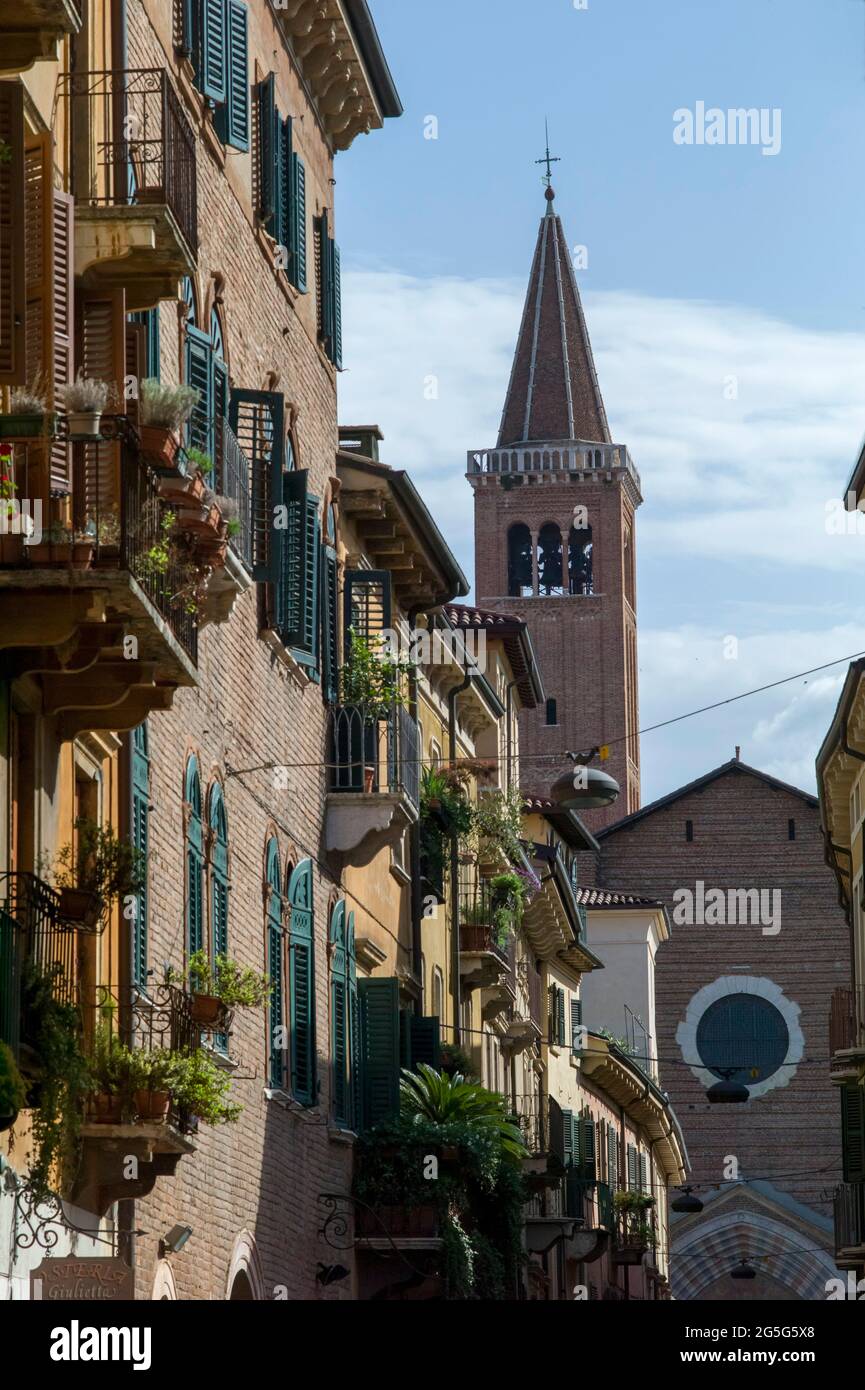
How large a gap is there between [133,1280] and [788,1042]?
51.0 meters

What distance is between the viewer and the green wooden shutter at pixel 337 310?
79.3ft

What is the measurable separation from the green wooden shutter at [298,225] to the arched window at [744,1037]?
43.9 metres

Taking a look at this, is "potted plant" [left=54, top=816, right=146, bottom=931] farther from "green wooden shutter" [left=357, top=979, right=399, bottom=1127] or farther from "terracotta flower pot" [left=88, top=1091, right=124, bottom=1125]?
"green wooden shutter" [left=357, top=979, right=399, bottom=1127]

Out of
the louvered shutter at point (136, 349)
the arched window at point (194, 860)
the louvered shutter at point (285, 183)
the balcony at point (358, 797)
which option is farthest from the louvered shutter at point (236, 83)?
the balcony at point (358, 797)

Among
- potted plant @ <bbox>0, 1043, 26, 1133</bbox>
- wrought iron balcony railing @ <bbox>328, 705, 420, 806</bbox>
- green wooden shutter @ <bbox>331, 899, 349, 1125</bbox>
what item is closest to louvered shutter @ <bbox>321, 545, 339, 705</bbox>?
wrought iron balcony railing @ <bbox>328, 705, 420, 806</bbox>

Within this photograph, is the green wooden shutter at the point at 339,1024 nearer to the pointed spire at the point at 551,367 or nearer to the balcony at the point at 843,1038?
the balcony at the point at 843,1038

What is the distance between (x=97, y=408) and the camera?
42.2 ft

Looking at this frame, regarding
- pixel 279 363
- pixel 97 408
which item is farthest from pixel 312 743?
pixel 97 408

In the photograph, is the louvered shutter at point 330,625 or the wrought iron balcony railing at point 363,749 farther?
the wrought iron balcony railing at point 363,749

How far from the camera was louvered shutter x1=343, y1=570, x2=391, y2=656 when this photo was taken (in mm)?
24422

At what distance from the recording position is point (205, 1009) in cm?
1552

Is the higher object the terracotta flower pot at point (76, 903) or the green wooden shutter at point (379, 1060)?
the green wooden shutter at point (379, 1060)

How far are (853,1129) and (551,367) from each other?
6458cm

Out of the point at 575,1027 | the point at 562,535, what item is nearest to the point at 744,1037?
the point at 575,1027
